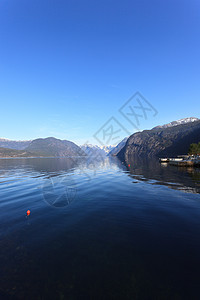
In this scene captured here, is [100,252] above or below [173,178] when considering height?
above

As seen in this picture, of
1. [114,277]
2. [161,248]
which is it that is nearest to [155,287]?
[114,277]

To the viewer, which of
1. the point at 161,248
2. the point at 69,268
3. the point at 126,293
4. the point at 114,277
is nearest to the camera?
the point at 126,293

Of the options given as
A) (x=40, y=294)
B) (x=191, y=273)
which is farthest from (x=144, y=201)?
(x=40, y=294)

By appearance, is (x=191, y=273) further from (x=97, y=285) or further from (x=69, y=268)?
(x=69, y=268)

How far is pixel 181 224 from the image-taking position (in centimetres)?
1145

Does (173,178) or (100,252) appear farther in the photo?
(173,178)

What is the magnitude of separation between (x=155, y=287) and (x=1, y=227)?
12105mm

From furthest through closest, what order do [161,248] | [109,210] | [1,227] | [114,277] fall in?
[109,210] < [1,227] < [161,248] < [114,277]

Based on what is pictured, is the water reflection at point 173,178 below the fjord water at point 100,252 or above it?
below

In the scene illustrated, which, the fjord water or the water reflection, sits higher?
the fjord water

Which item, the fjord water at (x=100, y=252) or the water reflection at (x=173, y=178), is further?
the water reflection at (x=173, y=178)

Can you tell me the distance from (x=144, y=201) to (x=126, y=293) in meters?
12.7

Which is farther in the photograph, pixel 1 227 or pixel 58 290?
pixel 1 227

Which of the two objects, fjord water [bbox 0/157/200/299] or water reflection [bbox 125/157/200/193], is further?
water reflection [bbox 125/157/200/193]
